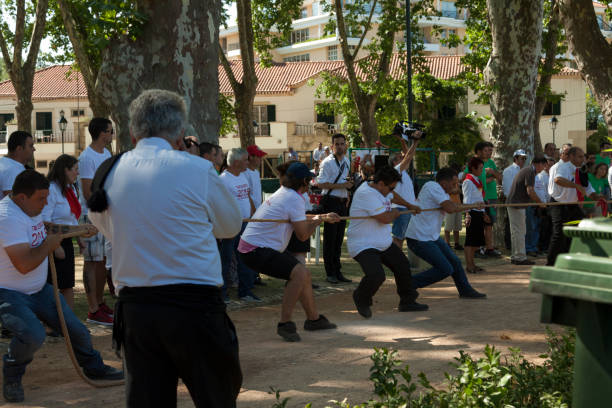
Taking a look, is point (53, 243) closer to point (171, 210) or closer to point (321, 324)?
point (171, 210)

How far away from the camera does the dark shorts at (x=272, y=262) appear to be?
7312 millimetres

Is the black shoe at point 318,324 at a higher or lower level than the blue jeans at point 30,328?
lower

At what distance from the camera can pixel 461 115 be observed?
48.3 m

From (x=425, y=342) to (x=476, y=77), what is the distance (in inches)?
729

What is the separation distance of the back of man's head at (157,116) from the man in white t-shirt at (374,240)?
501 cm

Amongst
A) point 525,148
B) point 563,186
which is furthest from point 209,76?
point 525,148

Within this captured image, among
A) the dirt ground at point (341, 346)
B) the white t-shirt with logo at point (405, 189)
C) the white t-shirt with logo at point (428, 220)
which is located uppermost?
the white t-shirt with logo at point (405, 189)

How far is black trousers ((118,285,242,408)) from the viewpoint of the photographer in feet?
11.3

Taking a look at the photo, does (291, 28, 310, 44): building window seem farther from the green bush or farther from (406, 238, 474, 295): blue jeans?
the green bush

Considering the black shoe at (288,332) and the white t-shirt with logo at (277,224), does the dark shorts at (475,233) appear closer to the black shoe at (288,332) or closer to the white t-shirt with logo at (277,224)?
the white t-shirt with logo at (277,224)

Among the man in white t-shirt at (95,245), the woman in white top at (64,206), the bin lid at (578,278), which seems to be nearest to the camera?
the bin lid at (578,278)

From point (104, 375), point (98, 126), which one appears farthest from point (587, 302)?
point (98, 126)

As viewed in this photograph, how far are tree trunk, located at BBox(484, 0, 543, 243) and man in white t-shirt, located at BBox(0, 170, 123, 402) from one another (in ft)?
37.7

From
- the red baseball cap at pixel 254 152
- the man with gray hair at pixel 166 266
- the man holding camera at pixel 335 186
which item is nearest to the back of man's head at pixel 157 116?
the man with gray hair at pixel 166 266
